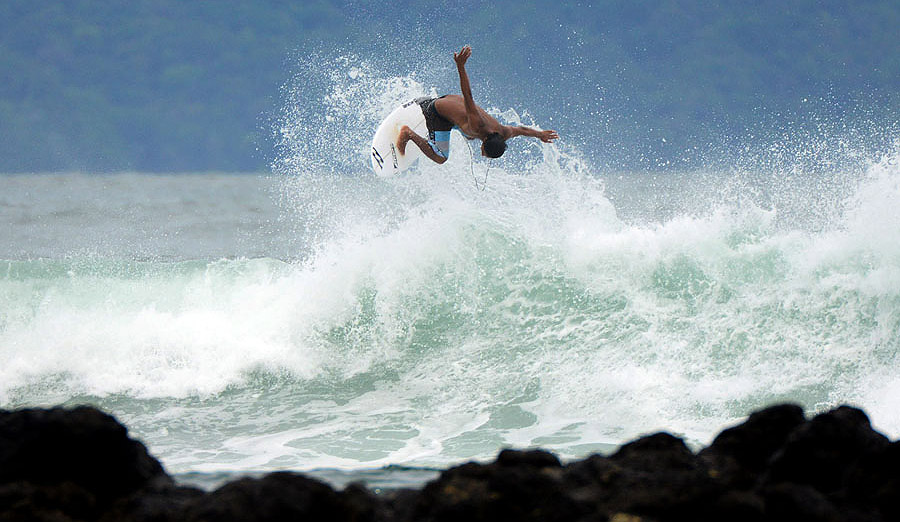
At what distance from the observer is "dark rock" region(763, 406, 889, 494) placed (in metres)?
2.49

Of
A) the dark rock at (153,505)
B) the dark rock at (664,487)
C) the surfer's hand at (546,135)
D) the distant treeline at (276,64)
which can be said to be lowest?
the dark rock at (664,487)

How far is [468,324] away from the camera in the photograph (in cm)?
695

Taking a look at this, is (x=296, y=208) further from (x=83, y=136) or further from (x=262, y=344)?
(x=262, y=344)

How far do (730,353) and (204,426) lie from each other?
347 centimetres

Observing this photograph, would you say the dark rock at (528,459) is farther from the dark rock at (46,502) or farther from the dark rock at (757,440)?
the dark rock at (46,502)

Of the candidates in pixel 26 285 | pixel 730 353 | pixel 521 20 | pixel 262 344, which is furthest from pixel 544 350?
pixel 521 20

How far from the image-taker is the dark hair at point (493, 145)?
19.2ft

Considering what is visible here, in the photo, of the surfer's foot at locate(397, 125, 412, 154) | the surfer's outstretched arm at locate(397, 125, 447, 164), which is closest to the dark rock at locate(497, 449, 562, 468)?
the surfer's outstretched arm at locate(397, 125, 447, 164)

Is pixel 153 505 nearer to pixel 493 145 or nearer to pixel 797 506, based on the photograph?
pixel 797 506

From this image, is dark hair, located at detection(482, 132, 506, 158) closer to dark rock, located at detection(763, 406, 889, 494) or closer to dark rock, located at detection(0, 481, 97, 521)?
dark rock, located at detection(763, 406, 889, 494)

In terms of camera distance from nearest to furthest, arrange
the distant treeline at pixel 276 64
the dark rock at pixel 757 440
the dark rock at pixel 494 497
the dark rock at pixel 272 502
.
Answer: the dark rock at pixel 272 502 < the dark rock at pixel 494 497 < the dark rock at pixel 757 440 < the distant treeline at pixel 276 64

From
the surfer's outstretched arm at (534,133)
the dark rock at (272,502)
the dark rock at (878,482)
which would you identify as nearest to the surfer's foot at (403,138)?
the surfer's outstretched arm at (534,133)

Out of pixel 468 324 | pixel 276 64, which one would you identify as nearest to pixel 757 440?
pixel 468 324

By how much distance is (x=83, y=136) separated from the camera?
86.4 ft
